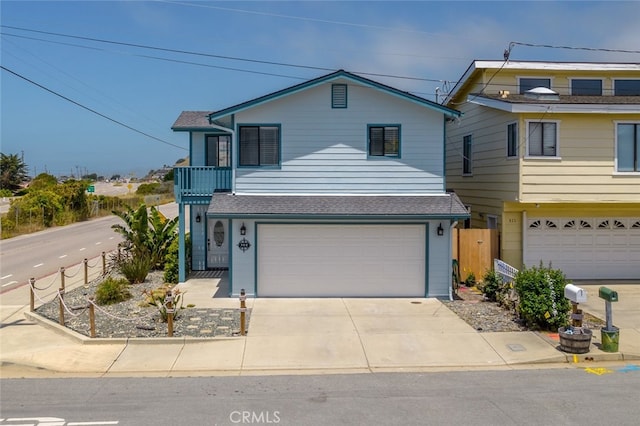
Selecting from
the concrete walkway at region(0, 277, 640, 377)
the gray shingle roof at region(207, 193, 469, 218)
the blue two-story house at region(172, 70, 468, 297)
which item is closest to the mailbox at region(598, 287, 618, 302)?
the concrete walkway at region(0, 277, 640, 377)

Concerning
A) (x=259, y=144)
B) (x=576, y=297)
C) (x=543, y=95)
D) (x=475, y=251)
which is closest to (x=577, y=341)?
(x=576, y=297)

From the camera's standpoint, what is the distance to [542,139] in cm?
Result: 1748

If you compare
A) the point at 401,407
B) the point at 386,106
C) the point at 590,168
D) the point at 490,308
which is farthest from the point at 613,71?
the point at 401,407

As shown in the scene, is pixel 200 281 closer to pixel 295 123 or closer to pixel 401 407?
pixel 295 123

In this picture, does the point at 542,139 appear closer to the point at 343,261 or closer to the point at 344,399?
the point at 343,261

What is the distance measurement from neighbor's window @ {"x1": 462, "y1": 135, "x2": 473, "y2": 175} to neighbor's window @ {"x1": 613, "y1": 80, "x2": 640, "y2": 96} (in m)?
5.80

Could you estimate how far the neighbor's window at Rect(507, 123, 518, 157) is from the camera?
17625 millimetres

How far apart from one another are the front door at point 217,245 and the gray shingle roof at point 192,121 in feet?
11.2

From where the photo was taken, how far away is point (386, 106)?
54.4ft

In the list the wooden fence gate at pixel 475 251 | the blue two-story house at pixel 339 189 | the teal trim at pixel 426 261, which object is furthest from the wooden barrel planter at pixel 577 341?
the wooden fence gate at pixel 475 251

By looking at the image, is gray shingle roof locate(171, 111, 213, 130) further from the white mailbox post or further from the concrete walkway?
the white mailbox post

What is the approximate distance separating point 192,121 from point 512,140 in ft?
35.7

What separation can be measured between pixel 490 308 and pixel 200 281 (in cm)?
908

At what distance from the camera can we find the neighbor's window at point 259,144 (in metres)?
16.7
